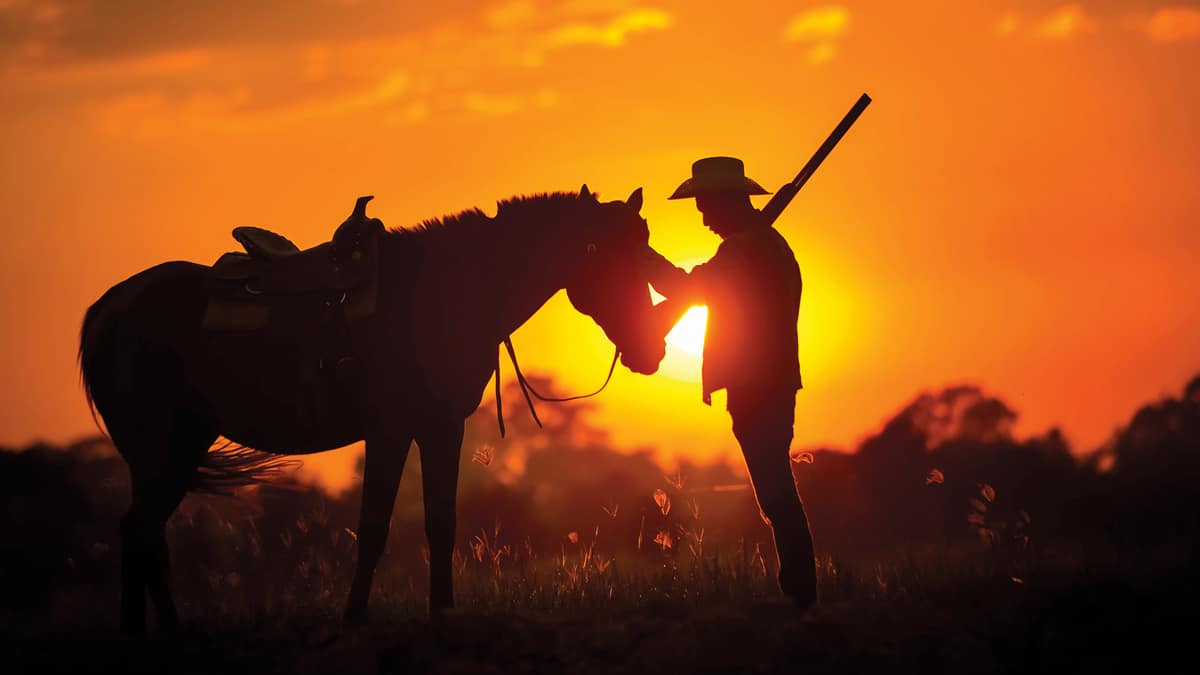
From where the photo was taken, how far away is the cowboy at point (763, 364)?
7.58m

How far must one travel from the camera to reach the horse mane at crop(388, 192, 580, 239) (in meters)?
8.40

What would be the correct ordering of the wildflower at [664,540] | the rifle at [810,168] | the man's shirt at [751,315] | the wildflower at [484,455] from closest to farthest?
Result: 1. the man's shirt at [751,315]
2. the rifle at [810,168]
3. the wildflower at [484,455]
4. the wildflower at [664,540]

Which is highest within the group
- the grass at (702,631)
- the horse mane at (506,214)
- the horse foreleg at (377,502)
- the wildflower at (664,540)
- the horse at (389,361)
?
the horse mane at (506,214)

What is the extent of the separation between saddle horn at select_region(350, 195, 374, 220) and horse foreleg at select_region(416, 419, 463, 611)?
1561 mm

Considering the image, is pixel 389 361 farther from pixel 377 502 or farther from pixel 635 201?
pixel 635 201

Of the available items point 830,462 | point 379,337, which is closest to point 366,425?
point 379,337

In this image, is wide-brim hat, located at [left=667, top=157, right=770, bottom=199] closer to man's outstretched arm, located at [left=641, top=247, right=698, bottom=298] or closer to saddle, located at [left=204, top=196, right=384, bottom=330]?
man's outstretched arm, located at [left=641, top=247, right=698, bottom=298]

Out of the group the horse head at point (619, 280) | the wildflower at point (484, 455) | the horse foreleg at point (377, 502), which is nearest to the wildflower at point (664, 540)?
the wildflower at point (484, 455)

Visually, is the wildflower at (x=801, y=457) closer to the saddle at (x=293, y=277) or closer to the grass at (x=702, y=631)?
the grass at (x=702, y=631)

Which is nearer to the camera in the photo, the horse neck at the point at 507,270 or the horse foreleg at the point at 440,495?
the horse foreleg at the point at 440,495

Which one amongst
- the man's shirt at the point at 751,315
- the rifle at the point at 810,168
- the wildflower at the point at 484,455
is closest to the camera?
the man's shirt at the point at 751,315

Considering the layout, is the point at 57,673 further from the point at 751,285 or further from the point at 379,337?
the point at 751,285

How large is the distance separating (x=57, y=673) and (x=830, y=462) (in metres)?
14.8

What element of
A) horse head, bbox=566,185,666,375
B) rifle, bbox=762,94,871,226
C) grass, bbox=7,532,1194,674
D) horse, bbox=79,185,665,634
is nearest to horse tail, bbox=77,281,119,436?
horse, bbox=79,185,665,634
